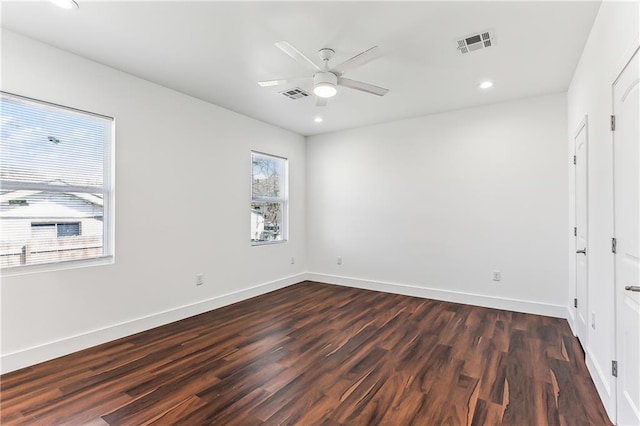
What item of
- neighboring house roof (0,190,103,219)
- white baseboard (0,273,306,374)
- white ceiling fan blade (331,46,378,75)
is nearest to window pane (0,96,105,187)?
neighboring house roof (0,190,103,219)

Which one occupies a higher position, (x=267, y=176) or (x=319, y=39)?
(x=319, y=39)

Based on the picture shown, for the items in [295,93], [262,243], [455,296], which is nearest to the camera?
[295,93]

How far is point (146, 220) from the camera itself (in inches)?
137

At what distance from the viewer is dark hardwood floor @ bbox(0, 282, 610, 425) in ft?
6.51

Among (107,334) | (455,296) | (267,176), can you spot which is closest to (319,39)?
(267,176)

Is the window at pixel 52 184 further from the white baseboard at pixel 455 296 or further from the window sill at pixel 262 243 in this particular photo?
the white baseboard at pixel 455 296

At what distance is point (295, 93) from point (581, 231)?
343 cm

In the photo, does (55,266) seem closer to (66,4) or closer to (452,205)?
(66,4)

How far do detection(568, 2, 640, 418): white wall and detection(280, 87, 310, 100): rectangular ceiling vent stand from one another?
2.73 meters

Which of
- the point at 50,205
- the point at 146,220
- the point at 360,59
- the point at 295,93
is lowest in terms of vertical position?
the point at 146,220

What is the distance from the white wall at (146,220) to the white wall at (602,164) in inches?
158

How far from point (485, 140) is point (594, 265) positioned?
238 cm

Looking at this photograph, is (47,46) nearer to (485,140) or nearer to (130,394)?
(130,394)

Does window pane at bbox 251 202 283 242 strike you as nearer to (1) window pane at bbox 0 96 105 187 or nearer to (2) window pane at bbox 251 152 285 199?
(2) window pane at bbox 251 152 285 199
